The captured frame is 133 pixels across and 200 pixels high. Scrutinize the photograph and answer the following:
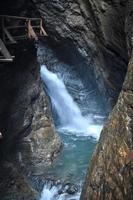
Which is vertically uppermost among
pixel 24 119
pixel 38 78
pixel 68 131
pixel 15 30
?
pixel 15 30

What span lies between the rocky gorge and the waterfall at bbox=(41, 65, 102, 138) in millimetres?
2687

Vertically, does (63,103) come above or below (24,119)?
below

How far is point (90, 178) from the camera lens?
8.56 meters

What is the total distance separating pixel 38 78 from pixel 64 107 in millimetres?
4412

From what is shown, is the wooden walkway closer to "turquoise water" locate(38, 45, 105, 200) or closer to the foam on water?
"turquoise water" locate(38, 45, 105, 200)

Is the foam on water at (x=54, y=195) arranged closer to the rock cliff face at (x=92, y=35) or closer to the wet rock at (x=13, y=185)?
the wet rock at (x=13, y=185)

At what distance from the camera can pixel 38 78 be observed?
628 inches

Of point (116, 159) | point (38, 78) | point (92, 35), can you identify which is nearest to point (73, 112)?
point (38, 78)

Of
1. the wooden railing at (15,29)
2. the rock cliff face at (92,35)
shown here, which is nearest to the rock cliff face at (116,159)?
the rock cliff face at (92,35)

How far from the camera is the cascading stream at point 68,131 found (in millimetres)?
12961

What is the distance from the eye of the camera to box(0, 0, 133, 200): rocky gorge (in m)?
11.6

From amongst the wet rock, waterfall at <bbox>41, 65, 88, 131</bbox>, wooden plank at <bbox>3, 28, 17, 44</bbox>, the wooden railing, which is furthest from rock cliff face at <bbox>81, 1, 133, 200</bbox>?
waterfall at <bbox>41, 65, 88, 131</bbox>

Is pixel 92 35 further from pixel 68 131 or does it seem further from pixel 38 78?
pixel 68 131

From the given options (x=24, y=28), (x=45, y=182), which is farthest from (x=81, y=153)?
(x=24, y=28)
